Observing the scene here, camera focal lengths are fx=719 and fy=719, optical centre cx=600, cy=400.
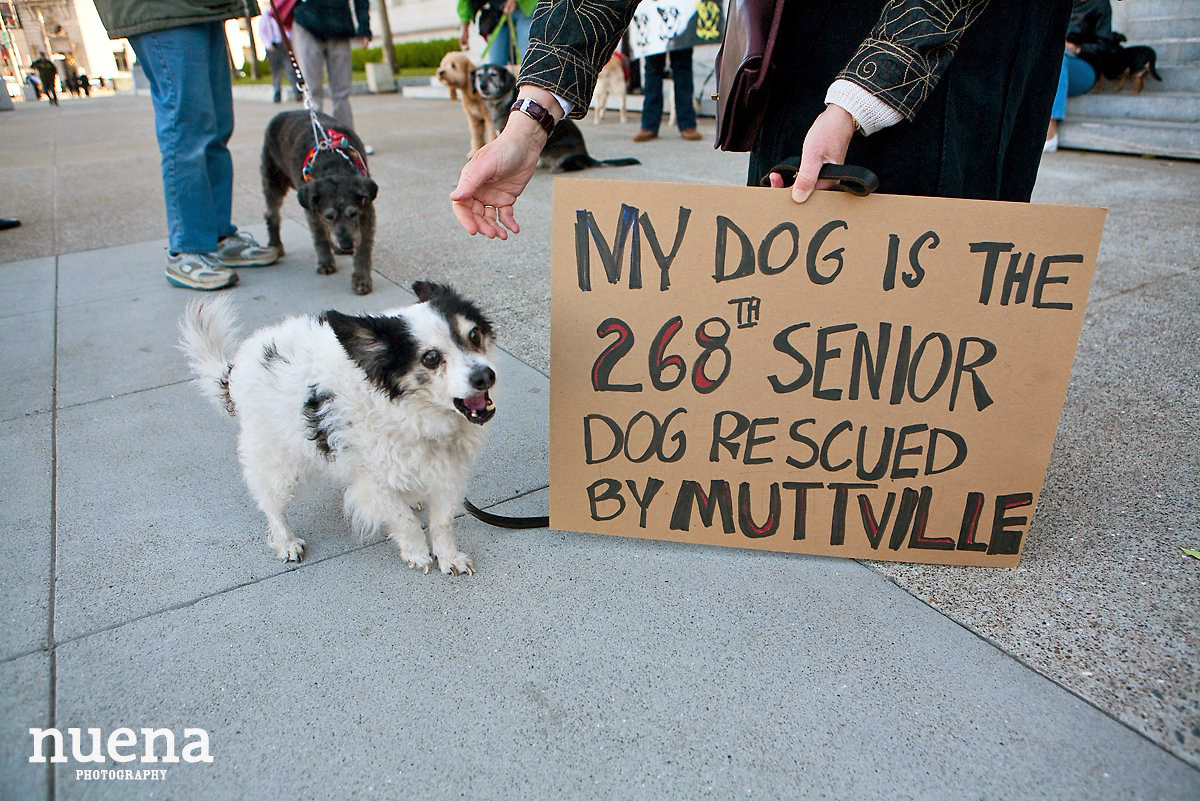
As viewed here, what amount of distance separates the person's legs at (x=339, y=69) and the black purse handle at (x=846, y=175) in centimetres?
698

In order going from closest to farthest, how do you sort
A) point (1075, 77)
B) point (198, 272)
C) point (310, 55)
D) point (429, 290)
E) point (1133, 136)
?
point (429, 290)
point (198, 272)
point (310, 55)
point (1133, 136)
point (1075, 77)

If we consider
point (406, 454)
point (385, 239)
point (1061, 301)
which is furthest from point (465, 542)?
point (385, 239)

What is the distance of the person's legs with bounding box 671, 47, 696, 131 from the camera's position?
944cm

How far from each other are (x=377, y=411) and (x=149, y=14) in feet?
12.1

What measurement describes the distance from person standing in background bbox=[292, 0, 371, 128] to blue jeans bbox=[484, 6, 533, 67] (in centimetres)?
191

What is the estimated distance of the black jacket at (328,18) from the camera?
24.2 ft

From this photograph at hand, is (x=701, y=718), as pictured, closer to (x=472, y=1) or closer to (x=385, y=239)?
(x=385, y=239)

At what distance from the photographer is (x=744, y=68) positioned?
2045 mm

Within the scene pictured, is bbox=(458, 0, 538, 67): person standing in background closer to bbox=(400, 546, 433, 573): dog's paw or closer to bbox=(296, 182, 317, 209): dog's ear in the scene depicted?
bbox=(296, 182, 317, 209): dog's ear

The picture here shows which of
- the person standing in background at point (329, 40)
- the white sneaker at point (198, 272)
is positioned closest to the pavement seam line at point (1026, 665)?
the white sneaker at point (198, 272)

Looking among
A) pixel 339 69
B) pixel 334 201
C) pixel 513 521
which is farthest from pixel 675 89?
pixel 513 521

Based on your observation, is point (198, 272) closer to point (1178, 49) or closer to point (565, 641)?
point (565, 641)

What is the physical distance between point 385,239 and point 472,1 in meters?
5.02

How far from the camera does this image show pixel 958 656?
2008mm
